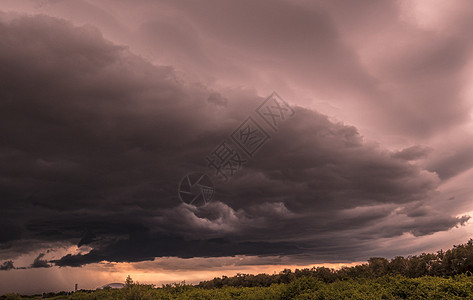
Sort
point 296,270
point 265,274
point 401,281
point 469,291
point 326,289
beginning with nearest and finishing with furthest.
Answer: point 469,291 < point 401,281 < point 326,289 < point 296,270 < point 265,274

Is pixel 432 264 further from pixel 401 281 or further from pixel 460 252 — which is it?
pixel 401 281

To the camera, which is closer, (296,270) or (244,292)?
(244,292)

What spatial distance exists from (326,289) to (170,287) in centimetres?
1739

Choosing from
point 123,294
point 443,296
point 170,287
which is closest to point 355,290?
point 443,296

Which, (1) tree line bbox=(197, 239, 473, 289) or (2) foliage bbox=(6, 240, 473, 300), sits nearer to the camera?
(2) foliage bbox=(6, 240, 473, 300)

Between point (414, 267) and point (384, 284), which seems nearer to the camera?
point (384, 284)

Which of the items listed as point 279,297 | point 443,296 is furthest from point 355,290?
point 279,297

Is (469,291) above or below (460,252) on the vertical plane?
below

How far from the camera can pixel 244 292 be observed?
26.3m

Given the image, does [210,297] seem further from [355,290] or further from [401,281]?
[401,281]

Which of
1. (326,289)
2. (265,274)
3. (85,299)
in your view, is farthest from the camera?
(265,274)

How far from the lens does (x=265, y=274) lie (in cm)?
4422

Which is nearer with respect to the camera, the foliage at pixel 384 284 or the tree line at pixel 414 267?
the foliage at pixel 384 284

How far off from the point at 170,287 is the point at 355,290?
19386mm
